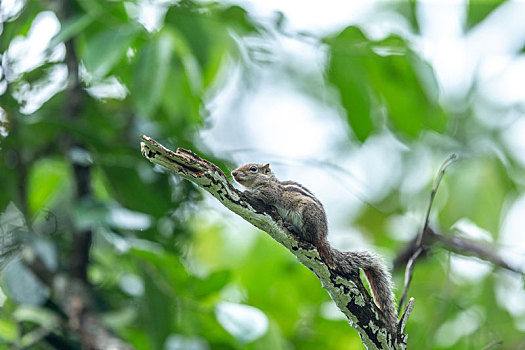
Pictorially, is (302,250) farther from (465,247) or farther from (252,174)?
(465,247)

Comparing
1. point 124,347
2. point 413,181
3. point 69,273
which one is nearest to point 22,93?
point 69,273

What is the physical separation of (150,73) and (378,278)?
2.98 feet

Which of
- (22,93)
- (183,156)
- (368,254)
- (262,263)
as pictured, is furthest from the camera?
(262,263)

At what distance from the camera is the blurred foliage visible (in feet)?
6.40

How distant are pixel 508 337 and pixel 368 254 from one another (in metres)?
1.90

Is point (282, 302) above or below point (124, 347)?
below

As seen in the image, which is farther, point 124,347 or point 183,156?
point 124,347

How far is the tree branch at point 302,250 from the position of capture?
3.32ft

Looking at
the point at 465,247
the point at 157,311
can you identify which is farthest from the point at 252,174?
the point at 465,247

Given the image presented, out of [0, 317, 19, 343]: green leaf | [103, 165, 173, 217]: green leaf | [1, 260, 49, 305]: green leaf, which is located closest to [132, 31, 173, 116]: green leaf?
[103, 165, 173, 217]: green leaf

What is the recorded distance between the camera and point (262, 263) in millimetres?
2574

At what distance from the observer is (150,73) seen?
1833 mm

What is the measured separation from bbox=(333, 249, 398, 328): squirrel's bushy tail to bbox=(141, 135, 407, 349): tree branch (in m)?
0.10

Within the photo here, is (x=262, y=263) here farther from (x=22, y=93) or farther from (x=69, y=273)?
(x=22, y=93)
